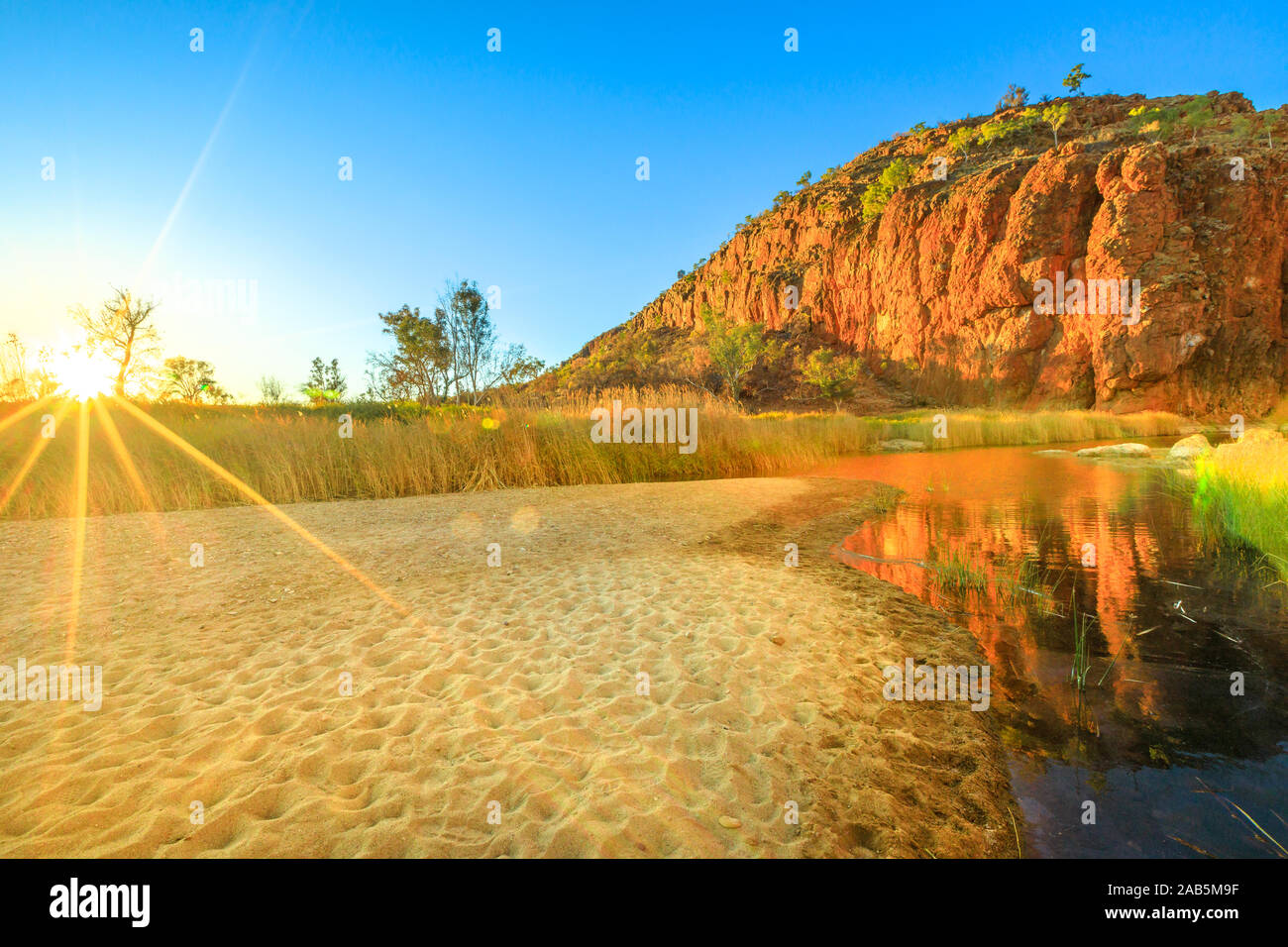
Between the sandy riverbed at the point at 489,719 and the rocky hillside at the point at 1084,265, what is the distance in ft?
153

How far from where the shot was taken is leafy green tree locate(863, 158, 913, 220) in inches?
2356

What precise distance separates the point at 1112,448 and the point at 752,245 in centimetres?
7201

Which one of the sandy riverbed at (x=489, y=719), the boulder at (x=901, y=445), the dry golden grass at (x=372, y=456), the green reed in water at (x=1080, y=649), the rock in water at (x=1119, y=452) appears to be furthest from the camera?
the boulder at (x=901, y=445)

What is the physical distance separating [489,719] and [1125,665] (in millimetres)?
4213

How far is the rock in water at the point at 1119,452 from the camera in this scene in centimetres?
1805

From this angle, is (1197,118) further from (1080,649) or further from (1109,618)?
(1080,649)

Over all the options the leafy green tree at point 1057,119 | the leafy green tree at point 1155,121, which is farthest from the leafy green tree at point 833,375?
the leafy green tree at point 1155,121

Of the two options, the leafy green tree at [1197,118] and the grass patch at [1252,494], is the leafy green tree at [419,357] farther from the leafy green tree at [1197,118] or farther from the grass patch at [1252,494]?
the leafy green tree at [1197,118]

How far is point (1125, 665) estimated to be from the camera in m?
3.64

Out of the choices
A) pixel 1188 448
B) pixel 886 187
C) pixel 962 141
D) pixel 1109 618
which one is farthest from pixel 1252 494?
pixel 962 141

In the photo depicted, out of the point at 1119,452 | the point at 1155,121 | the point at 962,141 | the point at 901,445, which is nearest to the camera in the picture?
the point at 1119,452

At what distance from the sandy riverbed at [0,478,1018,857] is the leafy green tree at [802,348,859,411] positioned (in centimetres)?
5012
